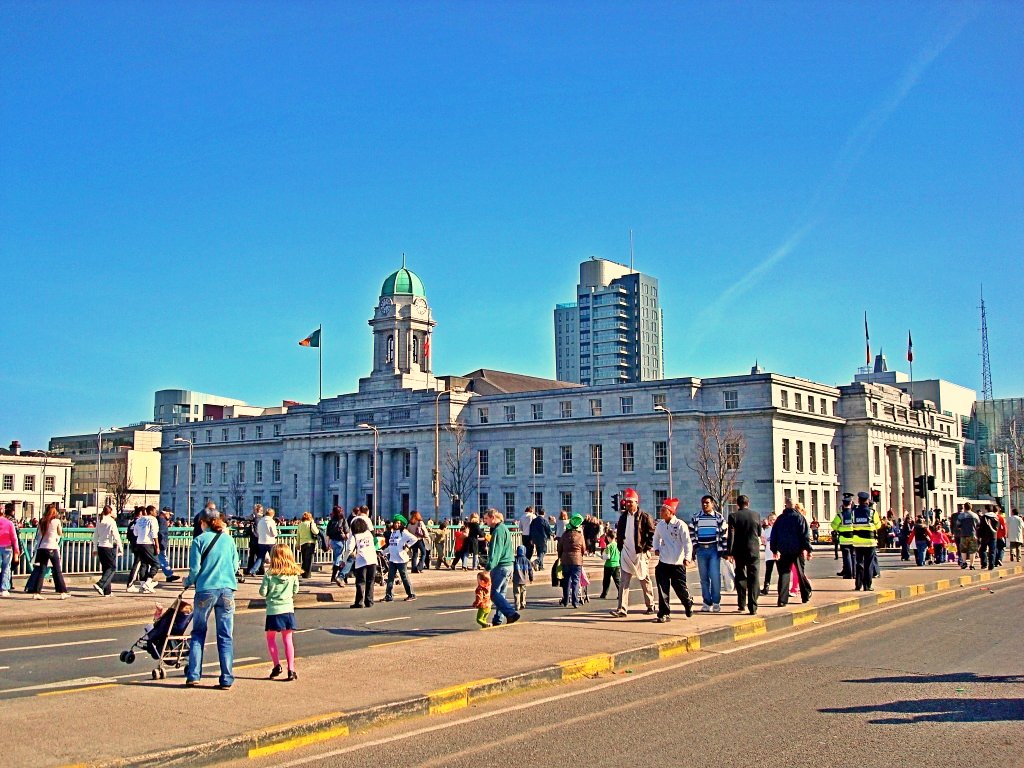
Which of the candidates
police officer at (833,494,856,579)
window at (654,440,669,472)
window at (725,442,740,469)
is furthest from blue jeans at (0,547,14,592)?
window at (654,440,669,472)

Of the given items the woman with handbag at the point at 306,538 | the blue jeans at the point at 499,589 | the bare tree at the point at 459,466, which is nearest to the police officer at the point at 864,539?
the blue jeans at the point at 499,589

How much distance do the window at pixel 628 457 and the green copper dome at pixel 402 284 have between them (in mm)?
29995

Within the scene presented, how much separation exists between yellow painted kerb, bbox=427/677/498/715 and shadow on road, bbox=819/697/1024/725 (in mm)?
3591

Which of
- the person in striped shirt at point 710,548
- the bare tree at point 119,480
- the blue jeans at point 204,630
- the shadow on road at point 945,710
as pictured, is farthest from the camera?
the bare tree at point 119,480

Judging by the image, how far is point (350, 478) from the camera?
9875cm

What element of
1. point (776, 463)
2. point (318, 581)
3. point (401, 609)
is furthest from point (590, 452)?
point (401, 609)

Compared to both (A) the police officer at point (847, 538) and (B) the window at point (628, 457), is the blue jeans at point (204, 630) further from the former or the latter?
(B) the window at point (628, 457)

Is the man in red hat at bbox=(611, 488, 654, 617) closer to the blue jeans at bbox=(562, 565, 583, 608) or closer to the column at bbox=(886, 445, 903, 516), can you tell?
the blue jeans at bbox=(562, 565, 583, 608)

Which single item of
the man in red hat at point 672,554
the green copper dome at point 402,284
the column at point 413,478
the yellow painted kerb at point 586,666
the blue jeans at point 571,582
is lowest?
the yellow painted kerb at point 586,666

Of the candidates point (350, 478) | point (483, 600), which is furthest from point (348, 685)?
point (350, 478)

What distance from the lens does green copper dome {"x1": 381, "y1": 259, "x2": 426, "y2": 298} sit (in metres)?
103

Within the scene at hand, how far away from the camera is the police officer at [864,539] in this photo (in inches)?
885

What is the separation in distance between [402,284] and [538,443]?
24.1m

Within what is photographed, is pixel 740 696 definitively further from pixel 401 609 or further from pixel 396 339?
pixel 396 339
